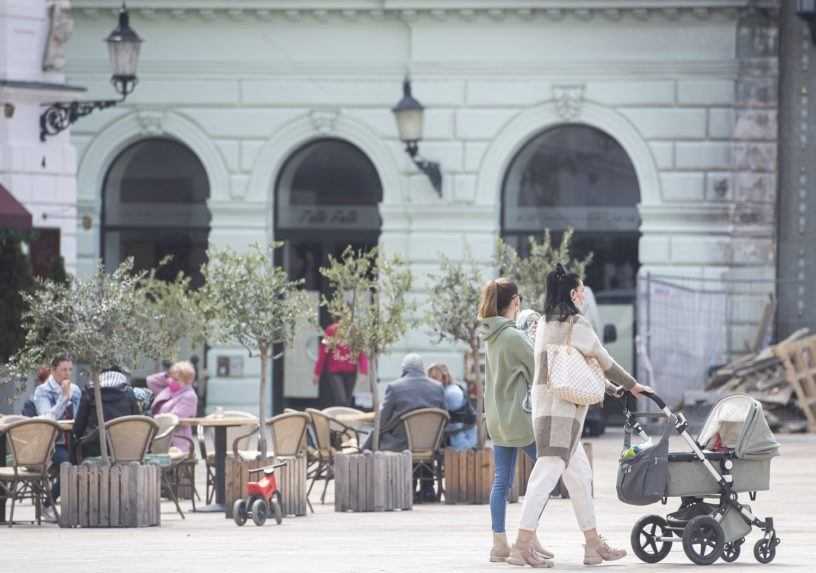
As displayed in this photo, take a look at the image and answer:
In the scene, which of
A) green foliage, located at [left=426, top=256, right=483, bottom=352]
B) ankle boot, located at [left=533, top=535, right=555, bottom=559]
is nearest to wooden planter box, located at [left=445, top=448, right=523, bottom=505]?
green foliage, located at [left=426, top=256, right=483, bottom=352]

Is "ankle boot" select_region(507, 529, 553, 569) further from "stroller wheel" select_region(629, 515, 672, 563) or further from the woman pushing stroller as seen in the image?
"stroller wheel" select_region(629, 515, 672, 563)

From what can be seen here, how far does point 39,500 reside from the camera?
1908 centimetres

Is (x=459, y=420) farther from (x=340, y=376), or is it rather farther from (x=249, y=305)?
(x=340, y=376)

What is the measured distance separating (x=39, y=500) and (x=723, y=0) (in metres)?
14.8

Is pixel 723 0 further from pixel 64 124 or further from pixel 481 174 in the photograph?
pixel 64 124

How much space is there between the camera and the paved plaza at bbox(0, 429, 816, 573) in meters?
14.4

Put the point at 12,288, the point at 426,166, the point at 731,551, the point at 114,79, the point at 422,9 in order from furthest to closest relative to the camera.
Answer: the point at 422,9, the point at 426,166, the point at 114,79, the point at 12,288, the point at 731,551

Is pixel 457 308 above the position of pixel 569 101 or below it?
below

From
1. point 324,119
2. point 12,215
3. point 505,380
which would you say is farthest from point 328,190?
point 505,380

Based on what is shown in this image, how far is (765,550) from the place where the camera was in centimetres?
1432

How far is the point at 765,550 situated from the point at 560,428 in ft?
4.82

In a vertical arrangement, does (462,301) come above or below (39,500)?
above

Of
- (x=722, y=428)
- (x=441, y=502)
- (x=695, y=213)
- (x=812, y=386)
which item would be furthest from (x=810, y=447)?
(x=722, y=428)

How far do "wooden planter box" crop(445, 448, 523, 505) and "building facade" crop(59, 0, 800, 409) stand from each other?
9852 millimetres
